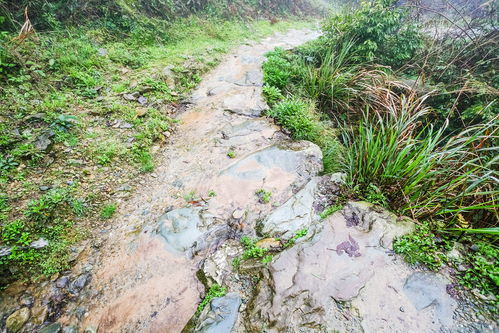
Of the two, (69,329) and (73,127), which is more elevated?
(73,127)

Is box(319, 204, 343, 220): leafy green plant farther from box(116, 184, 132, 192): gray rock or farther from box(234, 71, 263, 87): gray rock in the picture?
box(234, 71, 263, 87): gray rock

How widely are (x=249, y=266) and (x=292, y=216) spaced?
682 mm

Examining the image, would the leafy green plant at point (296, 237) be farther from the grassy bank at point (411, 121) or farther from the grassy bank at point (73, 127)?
the grassy bank at point (73, 127)

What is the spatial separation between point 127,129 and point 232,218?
234 centimetres

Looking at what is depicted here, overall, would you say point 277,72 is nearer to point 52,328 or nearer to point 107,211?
point 107,211

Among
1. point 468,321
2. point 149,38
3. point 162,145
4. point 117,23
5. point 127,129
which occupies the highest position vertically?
point 117,23

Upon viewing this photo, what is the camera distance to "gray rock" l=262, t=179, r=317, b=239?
2.32 m

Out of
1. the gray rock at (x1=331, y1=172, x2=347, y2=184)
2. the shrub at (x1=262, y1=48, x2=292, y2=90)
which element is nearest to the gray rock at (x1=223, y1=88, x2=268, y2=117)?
the shrub at (x1=262, y1=48, x2=292, y2=90)

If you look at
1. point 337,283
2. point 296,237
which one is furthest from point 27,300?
point 337,283

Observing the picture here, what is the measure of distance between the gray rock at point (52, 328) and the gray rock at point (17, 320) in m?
0.18

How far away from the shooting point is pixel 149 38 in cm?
586

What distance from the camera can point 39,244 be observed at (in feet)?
7.24

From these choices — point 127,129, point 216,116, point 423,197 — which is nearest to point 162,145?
point 127,129

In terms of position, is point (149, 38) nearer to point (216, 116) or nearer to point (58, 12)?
point (58, 12)
